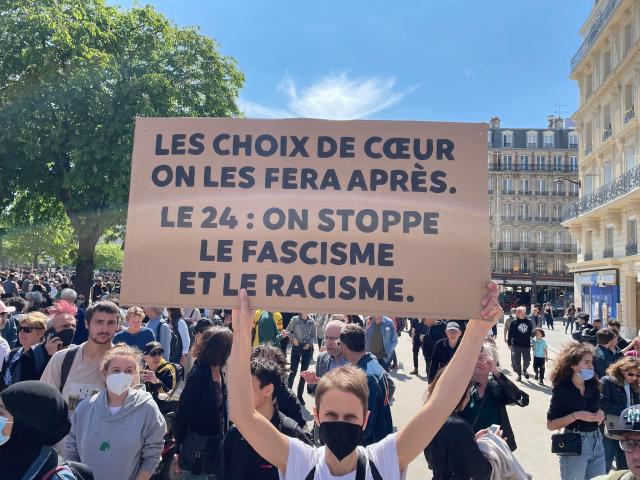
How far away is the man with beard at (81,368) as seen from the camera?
3621mm

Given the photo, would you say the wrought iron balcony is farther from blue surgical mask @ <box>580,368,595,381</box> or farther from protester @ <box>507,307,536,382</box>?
blue surgical mask @ <box>580,368,595,381</box>

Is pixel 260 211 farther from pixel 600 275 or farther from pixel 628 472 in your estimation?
pixel 600 275

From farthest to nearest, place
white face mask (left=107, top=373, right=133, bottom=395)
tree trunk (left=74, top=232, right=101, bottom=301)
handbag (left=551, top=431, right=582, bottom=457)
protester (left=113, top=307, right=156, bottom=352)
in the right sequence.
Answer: tree trunk (left=74, top=232, right=101, bottom=301), protester (left=113, top=307, right=156, bottom=352), handbag (left=551, top=431, right=582, bottom=457), white face mask (left=107, top=373, right=133, bottom=395)

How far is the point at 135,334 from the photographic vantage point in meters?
5.75

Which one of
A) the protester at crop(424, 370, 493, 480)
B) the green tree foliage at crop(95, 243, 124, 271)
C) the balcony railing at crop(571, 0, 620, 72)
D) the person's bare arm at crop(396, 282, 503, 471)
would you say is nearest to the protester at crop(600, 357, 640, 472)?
the protester at crop(424, 370, 493, 480)

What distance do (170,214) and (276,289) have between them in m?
0.64

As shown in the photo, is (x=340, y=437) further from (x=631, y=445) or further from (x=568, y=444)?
(x=568, y=444)

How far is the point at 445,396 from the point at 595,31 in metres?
33.1

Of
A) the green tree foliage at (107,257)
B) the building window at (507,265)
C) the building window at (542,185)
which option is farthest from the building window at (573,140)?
the green tree foliage at (107,257)

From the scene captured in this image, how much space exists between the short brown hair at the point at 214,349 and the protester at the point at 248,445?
74cm

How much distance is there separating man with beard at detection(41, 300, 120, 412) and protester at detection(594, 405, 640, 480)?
3.05m

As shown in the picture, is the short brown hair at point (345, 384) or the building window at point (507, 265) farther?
the building window at point (507, 265)

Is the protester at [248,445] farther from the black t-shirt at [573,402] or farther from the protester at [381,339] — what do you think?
the protester at [381,339]

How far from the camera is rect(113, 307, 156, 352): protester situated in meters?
5.68
